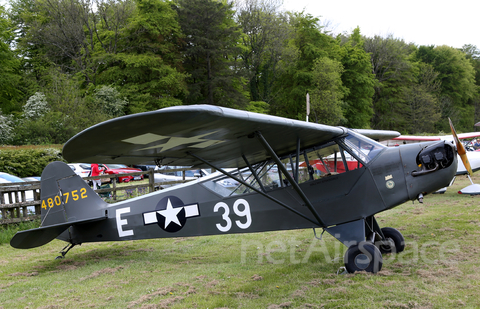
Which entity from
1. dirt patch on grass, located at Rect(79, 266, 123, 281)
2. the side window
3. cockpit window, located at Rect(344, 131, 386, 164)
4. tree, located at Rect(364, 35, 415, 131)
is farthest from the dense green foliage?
cockpit window, located at Rect(344, 131, 386, 164)

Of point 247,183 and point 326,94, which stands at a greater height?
point 326,94

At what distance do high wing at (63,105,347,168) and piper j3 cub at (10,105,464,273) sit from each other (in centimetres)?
2

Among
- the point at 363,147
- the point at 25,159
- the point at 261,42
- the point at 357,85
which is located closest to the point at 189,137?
the point at 363,147

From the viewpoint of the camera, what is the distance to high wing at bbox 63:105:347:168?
11.3 feet

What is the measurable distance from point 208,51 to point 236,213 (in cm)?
2929

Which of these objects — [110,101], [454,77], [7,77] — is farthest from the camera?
[454,77]

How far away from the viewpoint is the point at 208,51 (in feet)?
108

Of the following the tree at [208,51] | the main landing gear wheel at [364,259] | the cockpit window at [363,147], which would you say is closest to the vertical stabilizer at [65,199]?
the main landing gear wheel at [364,259]

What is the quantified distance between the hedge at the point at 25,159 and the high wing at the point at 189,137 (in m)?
16.1

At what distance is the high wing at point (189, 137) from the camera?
3.45 meters

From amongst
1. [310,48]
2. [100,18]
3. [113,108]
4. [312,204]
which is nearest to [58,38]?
[100,18]

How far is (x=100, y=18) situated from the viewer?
36219 mm

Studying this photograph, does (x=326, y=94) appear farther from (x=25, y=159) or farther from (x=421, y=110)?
(x=25, y=159)

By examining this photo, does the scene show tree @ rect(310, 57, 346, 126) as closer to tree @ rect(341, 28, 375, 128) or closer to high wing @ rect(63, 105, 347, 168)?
tree @ rect(341, 28, 375, 128)
